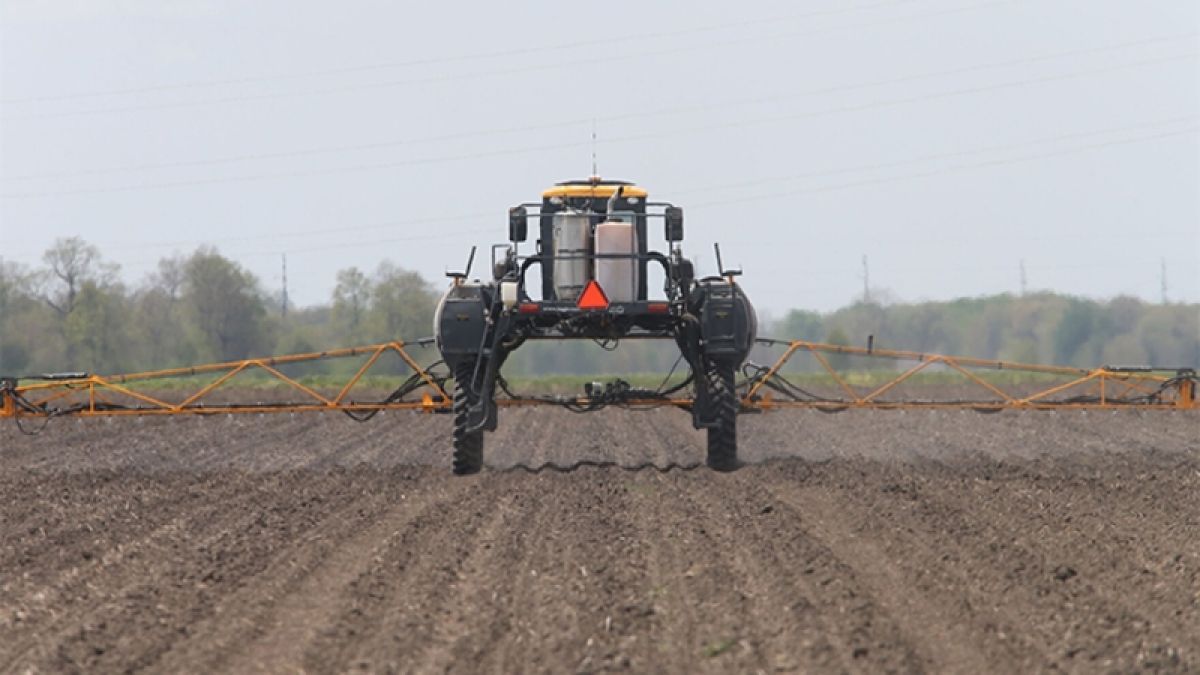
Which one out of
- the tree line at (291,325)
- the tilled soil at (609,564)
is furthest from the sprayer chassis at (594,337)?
the tree line at (291,325)

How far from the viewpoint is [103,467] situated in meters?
19.0

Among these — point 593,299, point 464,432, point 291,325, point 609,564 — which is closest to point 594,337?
point 593,299

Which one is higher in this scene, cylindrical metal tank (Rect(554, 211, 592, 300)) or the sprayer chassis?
cylindrical metal tank (Rect(554, 211, 592, 300))

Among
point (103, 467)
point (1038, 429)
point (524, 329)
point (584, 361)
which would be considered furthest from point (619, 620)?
point (584, 361)

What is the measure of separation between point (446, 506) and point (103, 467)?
6444 mm

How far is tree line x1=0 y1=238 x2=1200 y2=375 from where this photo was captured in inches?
1996

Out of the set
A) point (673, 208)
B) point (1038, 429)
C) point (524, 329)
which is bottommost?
point (1038, 429)

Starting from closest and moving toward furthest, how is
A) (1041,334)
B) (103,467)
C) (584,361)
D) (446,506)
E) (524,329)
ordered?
(446,506) < (524,329) < (103,467) < (1041,334) < (584,361)

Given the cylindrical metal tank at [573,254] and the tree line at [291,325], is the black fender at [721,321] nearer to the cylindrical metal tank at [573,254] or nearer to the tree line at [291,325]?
the cylindrical metal tank at [573,254]

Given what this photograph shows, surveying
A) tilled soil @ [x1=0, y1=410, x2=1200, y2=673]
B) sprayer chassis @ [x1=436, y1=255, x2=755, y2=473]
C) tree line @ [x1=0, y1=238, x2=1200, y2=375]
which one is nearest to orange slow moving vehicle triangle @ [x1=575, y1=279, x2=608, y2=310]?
sprayer chassis @ [x1=436, y1=255, x2=755, y2=473]

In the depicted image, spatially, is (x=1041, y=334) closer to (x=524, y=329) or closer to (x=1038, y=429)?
(x=1038, y=429)

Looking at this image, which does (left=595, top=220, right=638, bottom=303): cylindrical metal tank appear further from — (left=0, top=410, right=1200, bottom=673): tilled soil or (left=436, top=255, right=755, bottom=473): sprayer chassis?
(left=0, top=410, right=1200, bottom=673): tilled soil

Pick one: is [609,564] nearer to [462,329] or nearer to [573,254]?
[462,329]

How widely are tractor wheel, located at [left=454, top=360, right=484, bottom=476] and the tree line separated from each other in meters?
32.4
